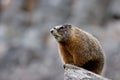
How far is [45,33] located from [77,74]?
1871 centimetres

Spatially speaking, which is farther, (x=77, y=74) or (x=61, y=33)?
(x=61, y=33)

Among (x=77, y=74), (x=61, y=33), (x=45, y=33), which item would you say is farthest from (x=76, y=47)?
(x=45, y=33)

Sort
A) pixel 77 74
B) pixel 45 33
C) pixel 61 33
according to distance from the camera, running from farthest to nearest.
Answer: pixel 45 33, pixel 61 33, pixel 77 74

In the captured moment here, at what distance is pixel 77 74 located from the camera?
9.54 metres

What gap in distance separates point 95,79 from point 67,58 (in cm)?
79

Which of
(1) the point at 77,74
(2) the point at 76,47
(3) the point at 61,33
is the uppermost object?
(3) the point at 61,33

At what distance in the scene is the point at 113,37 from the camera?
1045 inches

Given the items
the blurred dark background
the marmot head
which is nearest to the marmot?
the marmot head

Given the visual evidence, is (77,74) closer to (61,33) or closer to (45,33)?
(61,33)

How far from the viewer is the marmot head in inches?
376

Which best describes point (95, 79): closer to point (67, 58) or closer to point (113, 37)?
point (67, 58)

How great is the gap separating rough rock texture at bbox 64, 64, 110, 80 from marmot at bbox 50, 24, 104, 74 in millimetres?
201

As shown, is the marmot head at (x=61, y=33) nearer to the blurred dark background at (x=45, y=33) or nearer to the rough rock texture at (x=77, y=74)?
the rough rock texture at (x=77, y=74)

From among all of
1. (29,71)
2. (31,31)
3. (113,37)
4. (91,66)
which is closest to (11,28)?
(31,31)
